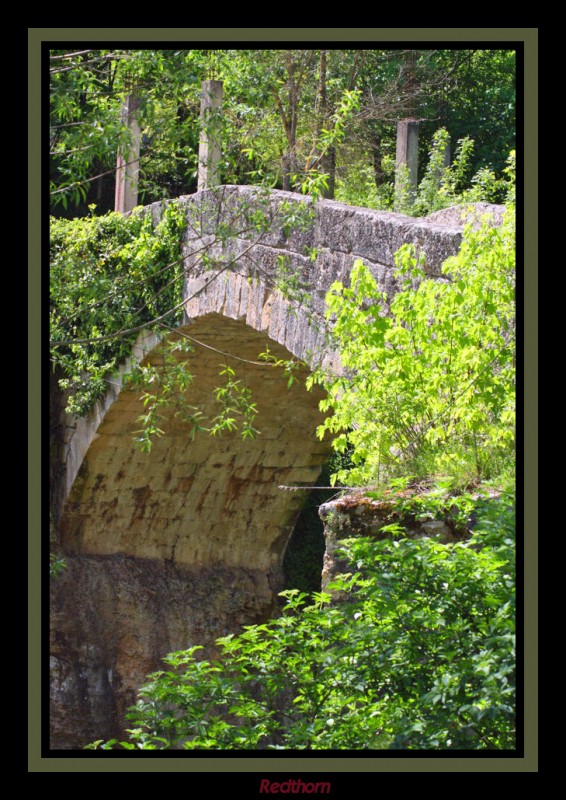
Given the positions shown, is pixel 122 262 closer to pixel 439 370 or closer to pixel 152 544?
pixel 152 544

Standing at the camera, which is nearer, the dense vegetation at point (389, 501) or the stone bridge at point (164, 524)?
the dense vegetation at point (389, 501)

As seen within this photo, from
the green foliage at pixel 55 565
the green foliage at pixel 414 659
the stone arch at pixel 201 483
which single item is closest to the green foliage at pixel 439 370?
the green foliage at pixel 414 659

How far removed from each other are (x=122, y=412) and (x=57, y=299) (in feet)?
13.1

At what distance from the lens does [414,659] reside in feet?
11.8

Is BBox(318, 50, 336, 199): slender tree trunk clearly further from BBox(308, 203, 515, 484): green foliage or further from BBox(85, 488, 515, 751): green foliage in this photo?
BBox(85, 488, 515, 751): green foliage

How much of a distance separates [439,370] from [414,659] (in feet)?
4.56

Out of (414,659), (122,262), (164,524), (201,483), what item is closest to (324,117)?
(122,262)

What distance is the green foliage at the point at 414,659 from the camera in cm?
334

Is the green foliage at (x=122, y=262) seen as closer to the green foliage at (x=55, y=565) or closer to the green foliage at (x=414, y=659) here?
the green foliage at (x=55, y=565)

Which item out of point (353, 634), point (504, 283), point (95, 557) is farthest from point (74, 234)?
point (353, 634)

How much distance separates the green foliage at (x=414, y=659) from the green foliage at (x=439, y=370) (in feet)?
1.62

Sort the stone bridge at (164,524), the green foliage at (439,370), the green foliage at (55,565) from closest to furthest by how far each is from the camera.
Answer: the green foliage at (439,370)
the green foliage at (55,565)
the stone bridge at (164,524)

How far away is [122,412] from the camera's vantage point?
384 inches
